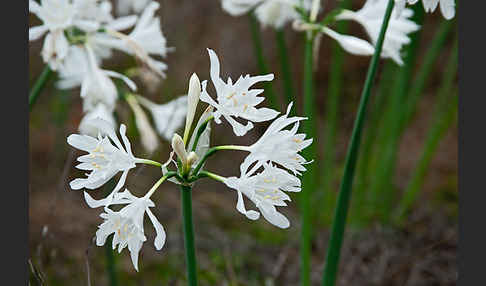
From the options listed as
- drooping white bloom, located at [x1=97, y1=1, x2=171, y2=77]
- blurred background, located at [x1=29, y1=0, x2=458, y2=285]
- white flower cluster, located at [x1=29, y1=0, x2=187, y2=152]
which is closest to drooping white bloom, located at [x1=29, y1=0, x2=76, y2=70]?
white flower cluster, located at [x1=29, y1=0, x2=187, y2=152]

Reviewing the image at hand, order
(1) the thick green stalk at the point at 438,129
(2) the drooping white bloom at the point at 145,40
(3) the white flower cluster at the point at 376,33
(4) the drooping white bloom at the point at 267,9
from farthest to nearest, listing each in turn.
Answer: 1. (1) the thick green stalk at the point at 438,129
2. (4) the drooping white bloom at the point at 267,9
3. (2) the drooping white bloom at the point at 145,40
4. (3) the white flower cluster at the point at 376,33

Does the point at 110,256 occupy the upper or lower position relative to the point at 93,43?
lower

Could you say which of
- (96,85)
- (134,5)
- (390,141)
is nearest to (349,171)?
(96,85)

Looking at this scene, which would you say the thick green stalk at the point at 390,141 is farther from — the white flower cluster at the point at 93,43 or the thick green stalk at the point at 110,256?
the thick green stalk at the point at 110,256

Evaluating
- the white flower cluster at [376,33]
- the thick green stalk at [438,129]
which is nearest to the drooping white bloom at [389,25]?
the white flower cluster at [376,33]

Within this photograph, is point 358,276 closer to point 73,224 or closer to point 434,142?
point 434,142

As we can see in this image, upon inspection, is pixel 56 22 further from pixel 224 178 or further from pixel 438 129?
pixel 438 129
